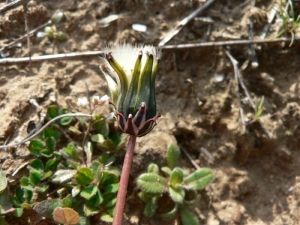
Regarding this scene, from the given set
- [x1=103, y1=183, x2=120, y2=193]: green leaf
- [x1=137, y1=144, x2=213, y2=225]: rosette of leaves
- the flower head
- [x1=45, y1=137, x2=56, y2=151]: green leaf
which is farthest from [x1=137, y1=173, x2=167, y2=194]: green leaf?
[x1=45, y1=137, x2=56, y2=151]: green leaf

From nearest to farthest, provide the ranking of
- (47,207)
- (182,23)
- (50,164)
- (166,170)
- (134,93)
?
1. (134,93)
2. (47,207)
3. (50,164)
4. (166,170)
5. (182,23)

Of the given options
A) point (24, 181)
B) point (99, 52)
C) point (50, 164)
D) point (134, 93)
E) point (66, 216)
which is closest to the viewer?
point (134, 93)

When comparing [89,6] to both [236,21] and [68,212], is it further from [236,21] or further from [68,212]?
[68,212]

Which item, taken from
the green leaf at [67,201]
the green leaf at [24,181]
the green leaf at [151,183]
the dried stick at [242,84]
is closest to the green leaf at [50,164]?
the green leaf at [24,181]

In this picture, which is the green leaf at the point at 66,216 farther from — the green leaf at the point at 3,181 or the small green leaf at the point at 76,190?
the green leaf at the point at 3,181

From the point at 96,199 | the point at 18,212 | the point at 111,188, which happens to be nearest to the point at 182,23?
the point at 111,188

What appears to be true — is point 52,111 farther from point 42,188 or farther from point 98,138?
point 42,188

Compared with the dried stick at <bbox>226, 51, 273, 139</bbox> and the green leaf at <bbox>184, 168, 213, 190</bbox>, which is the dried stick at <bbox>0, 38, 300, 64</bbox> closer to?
the dried stick at <bbox>226, 51, 273, 139</bbox>
